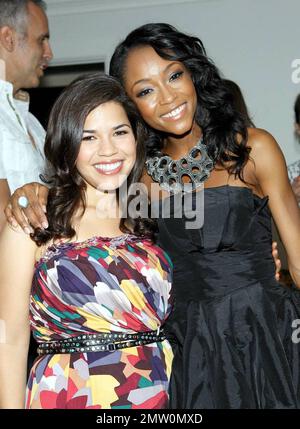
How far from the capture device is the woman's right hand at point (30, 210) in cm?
184

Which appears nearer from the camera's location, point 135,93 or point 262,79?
point 135,93

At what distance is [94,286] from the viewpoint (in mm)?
1829

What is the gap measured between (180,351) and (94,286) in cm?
37

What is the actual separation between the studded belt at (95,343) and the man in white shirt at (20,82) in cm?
93

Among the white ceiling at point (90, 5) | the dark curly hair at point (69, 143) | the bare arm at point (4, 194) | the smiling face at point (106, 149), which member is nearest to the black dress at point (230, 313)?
the dark curly hair at point (69, 143)

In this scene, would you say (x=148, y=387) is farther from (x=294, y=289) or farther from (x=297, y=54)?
(x=297, y=54)

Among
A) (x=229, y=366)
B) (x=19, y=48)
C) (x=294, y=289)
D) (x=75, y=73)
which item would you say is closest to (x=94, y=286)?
(x=229, y=366)

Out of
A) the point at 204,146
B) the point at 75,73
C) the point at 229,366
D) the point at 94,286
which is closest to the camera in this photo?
the point at 94,286

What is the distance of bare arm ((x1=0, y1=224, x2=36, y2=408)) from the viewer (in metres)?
1.83

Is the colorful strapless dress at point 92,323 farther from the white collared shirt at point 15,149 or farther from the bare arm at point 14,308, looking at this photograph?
the white collared shirt at point 15,149

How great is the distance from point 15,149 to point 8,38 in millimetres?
537

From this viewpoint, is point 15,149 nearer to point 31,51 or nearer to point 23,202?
point 31,51

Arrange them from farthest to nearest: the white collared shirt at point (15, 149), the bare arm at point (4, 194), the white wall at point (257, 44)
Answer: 1. the white wall at point (257, 44)
2. the white collared shirt at point (15, 149)
3. the bare arm at point (4, 194)

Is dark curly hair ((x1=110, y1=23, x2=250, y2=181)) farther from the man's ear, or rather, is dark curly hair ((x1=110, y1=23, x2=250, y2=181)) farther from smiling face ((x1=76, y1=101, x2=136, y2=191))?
the man's ear
